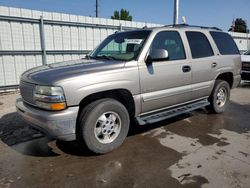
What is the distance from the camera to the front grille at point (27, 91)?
10.2 ft

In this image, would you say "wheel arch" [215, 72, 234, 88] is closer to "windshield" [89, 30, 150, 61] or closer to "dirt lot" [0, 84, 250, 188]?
"dirt lot" [0, 84, 250, 188]

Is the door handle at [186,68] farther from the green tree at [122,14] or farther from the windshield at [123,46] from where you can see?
the green tree at [122,14]

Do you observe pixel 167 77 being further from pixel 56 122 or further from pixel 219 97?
pixel 219 97

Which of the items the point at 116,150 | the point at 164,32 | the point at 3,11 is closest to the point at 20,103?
the point at 116,150

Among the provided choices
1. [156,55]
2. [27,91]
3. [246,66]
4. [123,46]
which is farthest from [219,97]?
[246,66]

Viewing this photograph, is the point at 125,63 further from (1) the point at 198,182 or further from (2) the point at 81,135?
(1) the point at 198,182

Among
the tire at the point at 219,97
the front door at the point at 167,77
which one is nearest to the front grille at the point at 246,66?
the tire at the point at 219,97

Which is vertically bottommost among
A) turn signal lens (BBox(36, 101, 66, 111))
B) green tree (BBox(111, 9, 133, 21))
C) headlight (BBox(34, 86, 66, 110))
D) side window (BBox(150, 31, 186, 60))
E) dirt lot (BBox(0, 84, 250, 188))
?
dirt lot (BBox(0, 84, 250, 188))

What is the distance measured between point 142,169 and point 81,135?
0.97 m

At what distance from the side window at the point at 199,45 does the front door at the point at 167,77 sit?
1.05 ft

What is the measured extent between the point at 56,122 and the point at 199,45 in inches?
133

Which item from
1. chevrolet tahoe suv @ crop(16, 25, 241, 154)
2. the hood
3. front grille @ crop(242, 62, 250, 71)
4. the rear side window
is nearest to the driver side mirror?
chevrolet tahoe suv @ crop(16, 25, 241, 154)

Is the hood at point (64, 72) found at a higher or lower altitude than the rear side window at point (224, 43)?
lower

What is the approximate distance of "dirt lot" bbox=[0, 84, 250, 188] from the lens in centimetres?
274
